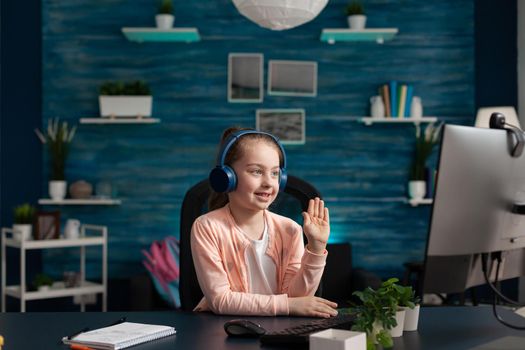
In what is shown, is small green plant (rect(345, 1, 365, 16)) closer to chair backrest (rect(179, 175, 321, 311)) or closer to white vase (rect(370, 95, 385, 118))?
white vase (rect(370, 95, 385, 118))

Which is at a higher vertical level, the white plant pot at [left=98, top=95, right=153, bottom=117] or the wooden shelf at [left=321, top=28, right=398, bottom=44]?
the wooden shelf at [left=321, top=28, right=398, bottom=44]

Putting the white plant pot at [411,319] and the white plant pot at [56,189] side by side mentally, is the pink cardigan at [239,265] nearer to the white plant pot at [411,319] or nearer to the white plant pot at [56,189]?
the white plant pot at [411,319]

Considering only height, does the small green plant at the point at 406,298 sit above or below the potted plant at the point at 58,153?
below

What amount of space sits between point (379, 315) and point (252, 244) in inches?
21.3

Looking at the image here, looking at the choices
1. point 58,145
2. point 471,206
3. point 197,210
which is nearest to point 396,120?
point 58,145

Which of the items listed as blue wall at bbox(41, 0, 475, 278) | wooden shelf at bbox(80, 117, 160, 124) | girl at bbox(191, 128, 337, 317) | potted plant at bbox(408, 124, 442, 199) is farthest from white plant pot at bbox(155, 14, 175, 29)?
girl at bbox(191, 128, 337, 317)

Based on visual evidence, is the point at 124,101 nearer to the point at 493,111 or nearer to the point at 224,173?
the point at 493,111

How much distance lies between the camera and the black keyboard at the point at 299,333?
1.47m

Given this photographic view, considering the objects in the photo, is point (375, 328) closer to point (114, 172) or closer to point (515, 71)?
point (114, 172)

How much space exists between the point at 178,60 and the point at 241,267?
10.1ft

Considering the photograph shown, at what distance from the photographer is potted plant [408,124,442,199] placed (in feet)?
15.4

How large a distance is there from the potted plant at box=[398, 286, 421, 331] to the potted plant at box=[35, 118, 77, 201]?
136 inches

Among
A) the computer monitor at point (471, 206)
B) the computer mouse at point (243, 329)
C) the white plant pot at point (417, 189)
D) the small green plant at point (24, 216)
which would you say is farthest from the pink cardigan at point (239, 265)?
the white plant pot at point (417, 189)

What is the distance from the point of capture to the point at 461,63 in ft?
15.9
